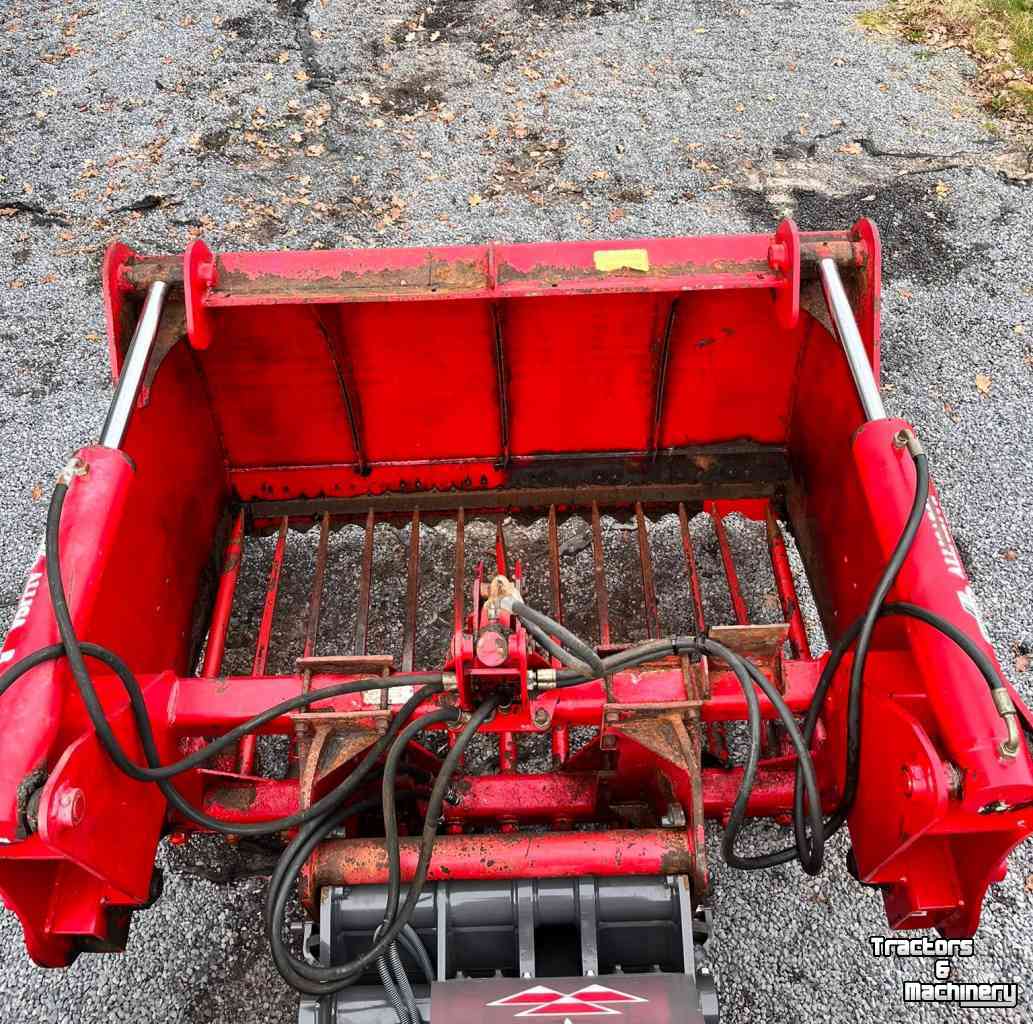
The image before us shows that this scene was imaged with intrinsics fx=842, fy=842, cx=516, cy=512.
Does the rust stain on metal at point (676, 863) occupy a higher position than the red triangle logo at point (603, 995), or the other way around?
the rust stain on metal at point (676, 863)

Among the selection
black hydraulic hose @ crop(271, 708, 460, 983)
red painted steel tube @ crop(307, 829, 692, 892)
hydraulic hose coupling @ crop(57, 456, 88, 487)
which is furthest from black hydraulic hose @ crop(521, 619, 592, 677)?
hydraulic hose coupling @ crop(57, 456, 88, 487)

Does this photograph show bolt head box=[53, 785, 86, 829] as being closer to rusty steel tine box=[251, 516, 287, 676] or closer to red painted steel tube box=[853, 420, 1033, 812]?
rusty steel tine box=[251, 516, 287, 676]

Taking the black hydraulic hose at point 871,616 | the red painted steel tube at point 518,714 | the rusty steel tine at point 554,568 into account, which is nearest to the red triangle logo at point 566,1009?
the red painted steel tube at point 518,714

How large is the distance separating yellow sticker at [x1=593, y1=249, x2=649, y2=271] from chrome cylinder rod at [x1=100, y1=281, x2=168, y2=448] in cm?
150

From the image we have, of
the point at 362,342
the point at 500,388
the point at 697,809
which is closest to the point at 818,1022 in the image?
the point at 697,809

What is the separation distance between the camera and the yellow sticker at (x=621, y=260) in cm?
287

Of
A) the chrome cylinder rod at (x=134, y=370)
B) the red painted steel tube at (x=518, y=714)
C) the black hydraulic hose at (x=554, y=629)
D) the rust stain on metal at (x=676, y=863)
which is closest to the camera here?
the black hydraulic hose at (x=554, y=629)

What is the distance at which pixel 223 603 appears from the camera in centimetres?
329

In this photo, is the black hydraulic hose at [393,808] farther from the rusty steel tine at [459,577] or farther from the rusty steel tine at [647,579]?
the rusty steel tine at [647,579]

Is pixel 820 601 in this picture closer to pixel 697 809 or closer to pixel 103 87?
pixel 697 809

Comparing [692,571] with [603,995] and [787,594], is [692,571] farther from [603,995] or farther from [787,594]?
[603,995]

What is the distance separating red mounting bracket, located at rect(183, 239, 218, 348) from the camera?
2.76 m

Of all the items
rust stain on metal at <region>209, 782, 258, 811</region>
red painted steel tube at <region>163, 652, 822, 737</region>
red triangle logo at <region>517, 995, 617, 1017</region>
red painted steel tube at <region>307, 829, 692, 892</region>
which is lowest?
rust stain on metal at <region>209, 782, 258, 811</region>

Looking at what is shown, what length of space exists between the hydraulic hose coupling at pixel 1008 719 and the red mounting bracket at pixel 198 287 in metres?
2.53
